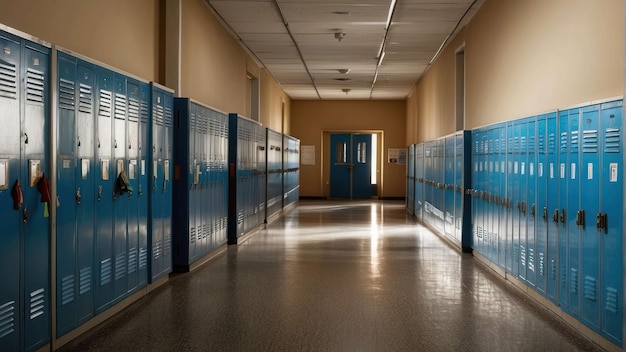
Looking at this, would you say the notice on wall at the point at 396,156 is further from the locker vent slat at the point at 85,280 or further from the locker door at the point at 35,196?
the locker door at the point at 35,196

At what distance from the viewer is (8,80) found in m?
3.29

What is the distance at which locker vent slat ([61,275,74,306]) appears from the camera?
13.1 feet

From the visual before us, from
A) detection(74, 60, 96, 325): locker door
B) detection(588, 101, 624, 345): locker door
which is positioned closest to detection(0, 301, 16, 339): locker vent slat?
detection(74, 60, 96, 325): locker door

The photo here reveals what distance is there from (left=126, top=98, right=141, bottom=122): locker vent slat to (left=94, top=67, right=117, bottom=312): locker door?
424 mm

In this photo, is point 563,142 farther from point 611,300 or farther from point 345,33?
point 345,33

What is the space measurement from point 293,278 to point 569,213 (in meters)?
3.02

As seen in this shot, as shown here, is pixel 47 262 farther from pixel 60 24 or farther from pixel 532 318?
pixel 532 318

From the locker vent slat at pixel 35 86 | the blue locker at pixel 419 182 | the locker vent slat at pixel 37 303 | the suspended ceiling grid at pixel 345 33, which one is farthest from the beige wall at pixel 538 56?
the locker vent slat at pixel 37 303

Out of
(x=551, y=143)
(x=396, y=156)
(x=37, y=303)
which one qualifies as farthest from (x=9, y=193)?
(x=396, y=156)

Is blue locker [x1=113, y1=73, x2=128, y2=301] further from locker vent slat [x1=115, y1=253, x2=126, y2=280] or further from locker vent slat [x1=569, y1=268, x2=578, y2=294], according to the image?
locker vent slat [x1=569, y1=268, x2=578, y2=294]

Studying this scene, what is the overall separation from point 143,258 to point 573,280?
3609 millimetres

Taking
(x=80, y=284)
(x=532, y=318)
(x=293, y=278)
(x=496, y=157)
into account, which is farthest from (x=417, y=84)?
(x=80, y=284)

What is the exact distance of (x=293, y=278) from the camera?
6.62 m

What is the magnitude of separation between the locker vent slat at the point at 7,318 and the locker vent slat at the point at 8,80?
111cm
